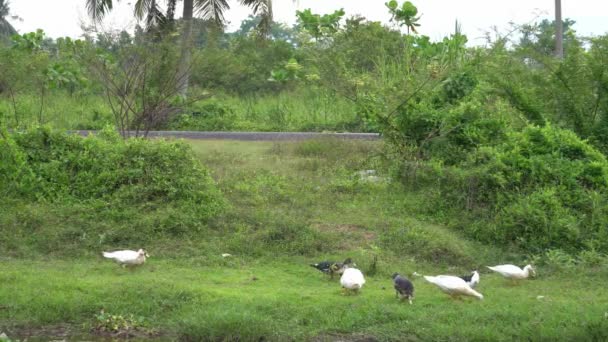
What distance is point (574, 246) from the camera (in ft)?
30.6

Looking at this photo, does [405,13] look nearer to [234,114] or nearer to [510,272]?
[234,114]

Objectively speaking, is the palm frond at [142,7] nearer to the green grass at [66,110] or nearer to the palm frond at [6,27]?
the green grass at [66,110]

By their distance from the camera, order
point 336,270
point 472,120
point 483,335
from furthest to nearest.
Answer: point 472,120 → point 336,270 → point 483,335

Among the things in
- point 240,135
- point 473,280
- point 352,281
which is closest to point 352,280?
point 352,281

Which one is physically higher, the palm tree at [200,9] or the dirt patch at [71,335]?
the palm tree at [200,9]

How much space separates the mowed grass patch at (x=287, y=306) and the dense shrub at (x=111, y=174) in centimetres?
156

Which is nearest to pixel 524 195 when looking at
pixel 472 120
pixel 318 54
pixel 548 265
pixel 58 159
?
pixel 548 265

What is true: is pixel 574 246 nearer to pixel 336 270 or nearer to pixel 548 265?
pixel 548 265

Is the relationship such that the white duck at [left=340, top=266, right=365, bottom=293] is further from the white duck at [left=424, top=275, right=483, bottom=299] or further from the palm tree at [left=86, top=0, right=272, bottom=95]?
the palm tree at [left=86, top=0, right=272, bottom=95]

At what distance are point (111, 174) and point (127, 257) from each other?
196cm

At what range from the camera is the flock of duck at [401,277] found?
750 cm

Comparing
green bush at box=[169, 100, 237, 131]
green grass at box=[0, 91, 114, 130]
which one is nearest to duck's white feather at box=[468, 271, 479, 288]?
green grass at box=[0, 91, 114, 130]

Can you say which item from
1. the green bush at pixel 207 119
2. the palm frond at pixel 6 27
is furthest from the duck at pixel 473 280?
the palm frond at pixel 6 27

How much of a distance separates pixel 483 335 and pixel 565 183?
138 inches
